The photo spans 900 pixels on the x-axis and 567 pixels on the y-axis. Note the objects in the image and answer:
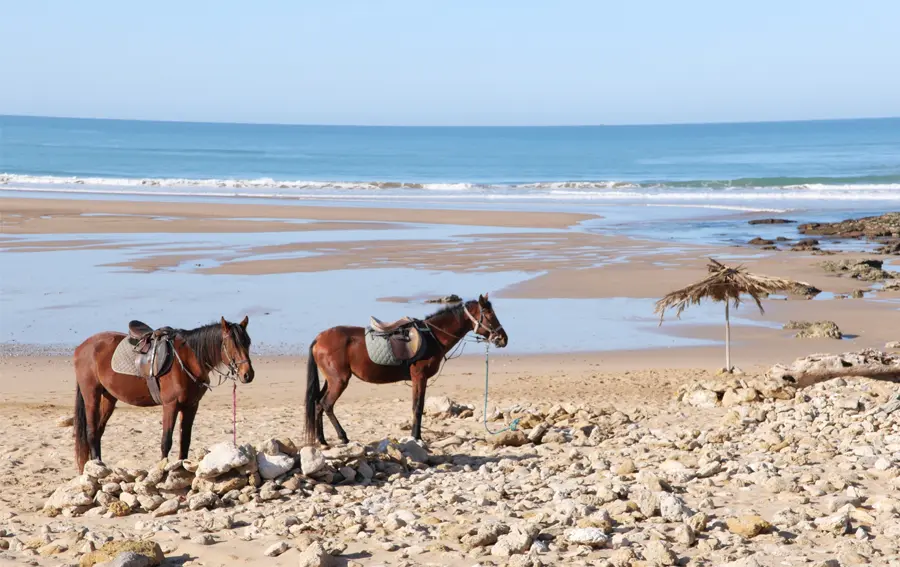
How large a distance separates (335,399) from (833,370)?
6.74 meters

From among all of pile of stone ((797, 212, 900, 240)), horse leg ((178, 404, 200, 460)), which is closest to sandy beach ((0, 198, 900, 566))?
horse leg ((178, 404, 200, 460))

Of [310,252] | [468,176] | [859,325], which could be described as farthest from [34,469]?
[468,176]

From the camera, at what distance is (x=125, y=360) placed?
31.1ft

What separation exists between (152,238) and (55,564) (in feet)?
84.1

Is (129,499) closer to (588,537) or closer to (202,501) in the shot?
(202,501)

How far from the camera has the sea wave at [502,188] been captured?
183ft

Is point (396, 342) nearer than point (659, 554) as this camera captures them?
No

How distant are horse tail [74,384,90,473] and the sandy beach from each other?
278 mm

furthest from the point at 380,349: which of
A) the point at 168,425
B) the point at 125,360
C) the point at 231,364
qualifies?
the point at 125,360

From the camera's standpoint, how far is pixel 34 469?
10.1 meters

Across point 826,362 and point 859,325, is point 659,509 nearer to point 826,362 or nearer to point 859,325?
point 826,362

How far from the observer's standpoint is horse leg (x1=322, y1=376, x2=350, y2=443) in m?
11.0

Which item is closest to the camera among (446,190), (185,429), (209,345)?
(209,345)

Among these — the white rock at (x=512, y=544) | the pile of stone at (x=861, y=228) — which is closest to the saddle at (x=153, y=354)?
the white rock at (x=512, y=544)
